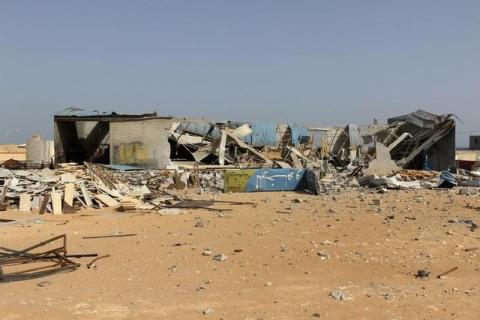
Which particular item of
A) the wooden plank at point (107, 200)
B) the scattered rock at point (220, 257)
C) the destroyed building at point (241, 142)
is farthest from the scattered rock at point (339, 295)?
the destroyed building at point (241, 142)

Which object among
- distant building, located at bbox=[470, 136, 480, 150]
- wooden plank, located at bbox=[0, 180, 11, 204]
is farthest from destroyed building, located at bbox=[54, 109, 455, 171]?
distant building, located at bbox=[470, 136, 480, 150]

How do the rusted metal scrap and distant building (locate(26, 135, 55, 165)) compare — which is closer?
the rusted metal scrap

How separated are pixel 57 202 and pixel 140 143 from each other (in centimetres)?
970

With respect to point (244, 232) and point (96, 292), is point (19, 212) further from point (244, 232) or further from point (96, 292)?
point (96, 292)

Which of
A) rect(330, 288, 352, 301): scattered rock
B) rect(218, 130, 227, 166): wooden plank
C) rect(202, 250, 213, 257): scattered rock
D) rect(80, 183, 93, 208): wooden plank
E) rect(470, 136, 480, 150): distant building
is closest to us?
rect(330, 288, 352, 301): scattered rock

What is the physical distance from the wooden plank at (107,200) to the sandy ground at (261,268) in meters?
1.70

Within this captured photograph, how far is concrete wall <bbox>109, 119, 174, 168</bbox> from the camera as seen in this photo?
2322cm

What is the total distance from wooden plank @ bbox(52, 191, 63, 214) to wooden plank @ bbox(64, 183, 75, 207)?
207mm

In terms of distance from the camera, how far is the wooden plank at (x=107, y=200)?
1458cm

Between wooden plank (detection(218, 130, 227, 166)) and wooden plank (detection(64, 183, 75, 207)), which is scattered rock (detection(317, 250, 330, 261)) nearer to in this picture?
wooden plank (detection(64, 183, 75, 207))

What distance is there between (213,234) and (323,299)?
462cm

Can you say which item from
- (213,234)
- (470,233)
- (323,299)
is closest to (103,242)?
(213,234)

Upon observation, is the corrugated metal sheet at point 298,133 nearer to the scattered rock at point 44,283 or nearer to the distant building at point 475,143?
Answer: the scattered rock at point 44,283

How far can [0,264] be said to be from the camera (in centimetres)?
737
